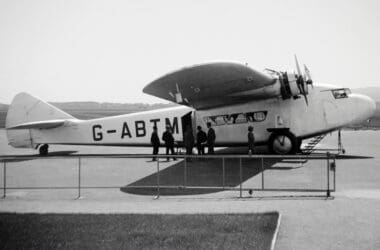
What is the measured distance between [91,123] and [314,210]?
537 inches

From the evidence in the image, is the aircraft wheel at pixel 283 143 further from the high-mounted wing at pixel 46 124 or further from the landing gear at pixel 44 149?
the landing gear at pixel 44 149

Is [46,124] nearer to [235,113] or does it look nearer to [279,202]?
[235,113]

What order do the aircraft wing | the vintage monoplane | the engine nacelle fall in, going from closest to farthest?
1. the aircraft wing
2. the vintage monoplane
3. the engine nacelle

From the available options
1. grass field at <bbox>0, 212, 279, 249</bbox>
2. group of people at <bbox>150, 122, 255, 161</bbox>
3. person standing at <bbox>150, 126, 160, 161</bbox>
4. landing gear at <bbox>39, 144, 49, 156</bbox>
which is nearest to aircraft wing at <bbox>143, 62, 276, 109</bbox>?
group of people at <bbox>150, 122, 255, 161</bbox>

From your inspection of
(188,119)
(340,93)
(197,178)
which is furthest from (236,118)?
(197,178)

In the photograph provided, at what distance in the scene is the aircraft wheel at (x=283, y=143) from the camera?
1553 centimetres

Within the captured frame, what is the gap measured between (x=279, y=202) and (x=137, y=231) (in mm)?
3375

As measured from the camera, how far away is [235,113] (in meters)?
16.6

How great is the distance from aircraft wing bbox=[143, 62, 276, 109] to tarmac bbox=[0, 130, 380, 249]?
2925 millimetres

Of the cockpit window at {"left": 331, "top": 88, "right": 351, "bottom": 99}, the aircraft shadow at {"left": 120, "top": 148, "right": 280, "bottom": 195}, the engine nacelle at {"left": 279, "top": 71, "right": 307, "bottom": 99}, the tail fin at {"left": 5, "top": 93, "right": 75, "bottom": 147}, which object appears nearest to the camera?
the aircraft shadow at {"left": 120, "top": 148, "right": 280, "bottom": 195}

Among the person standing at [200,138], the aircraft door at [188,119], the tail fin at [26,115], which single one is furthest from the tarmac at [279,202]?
the tail fin at [26,115]

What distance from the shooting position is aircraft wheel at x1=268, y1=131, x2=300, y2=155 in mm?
15531

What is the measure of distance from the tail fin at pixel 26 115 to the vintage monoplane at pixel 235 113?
0.12m

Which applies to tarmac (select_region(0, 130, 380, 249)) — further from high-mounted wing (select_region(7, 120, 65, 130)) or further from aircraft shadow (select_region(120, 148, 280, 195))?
high-mounted wing (select_region(7, 120, 65, 130))
